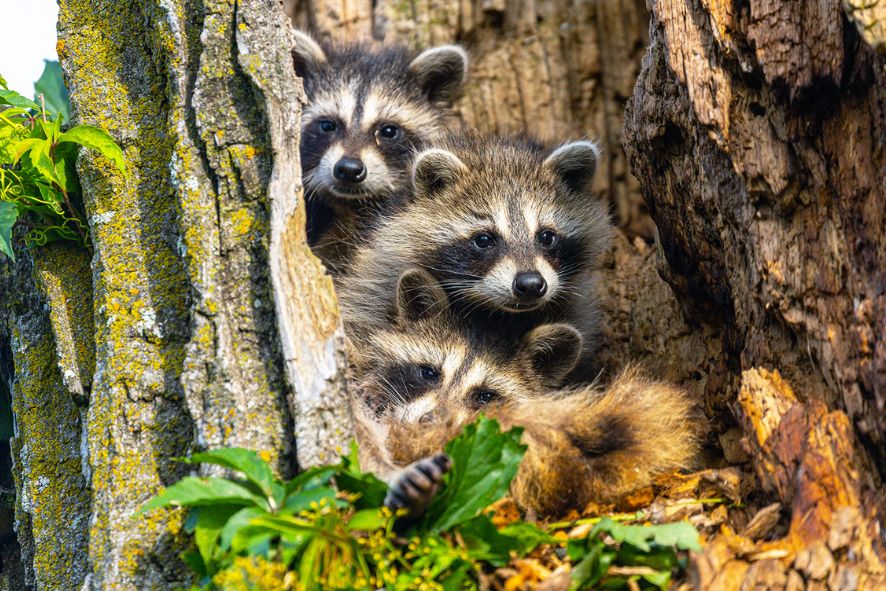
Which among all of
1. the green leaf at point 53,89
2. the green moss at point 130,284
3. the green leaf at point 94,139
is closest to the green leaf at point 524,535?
the green moss at point 130,284

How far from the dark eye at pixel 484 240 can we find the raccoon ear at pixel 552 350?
1.66 ft

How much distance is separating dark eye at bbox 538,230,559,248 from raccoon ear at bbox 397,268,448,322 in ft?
1.85

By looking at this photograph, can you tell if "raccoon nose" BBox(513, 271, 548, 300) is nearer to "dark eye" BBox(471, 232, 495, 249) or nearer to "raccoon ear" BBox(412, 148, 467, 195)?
"dark eye" BBox(471, 232, 495, 249)

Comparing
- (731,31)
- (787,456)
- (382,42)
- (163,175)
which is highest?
(382,42)

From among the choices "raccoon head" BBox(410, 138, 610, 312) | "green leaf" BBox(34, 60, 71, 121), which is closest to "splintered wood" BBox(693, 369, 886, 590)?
"raccoon head" BBox(410, 138, 610, 312)

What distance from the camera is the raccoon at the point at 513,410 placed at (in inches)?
104

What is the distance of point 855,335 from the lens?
94.3 inches

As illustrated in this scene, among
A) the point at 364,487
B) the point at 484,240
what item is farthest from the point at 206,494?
the point at 484,240

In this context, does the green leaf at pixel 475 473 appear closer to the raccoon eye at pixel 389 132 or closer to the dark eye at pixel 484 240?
the dark eye at pixel 484 240

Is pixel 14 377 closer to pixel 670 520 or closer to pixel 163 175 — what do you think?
pixel 163 175

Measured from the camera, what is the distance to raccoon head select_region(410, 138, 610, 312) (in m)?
3.97

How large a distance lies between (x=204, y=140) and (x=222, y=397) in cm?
86

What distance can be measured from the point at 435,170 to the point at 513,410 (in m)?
1.56

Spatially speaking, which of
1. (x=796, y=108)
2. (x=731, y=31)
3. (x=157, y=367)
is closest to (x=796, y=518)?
(x=796, y=108)
